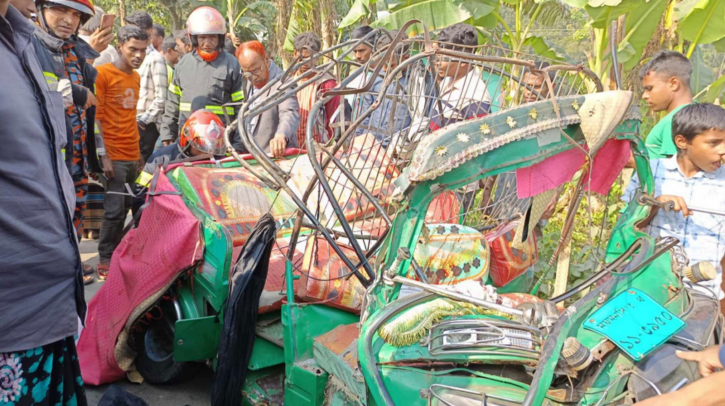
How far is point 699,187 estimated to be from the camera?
276 cm

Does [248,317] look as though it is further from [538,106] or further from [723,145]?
[723,145]

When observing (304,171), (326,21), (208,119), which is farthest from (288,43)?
(304,171)

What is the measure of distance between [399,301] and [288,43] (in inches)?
372

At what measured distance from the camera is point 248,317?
103 inches

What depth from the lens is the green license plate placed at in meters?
1.57

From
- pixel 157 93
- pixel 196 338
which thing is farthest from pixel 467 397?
pixel 157 93

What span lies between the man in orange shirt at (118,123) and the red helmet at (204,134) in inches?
51.5

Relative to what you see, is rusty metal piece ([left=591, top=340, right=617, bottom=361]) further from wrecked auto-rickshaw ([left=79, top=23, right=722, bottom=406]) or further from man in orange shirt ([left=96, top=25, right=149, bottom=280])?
man in orange shirt ([left=96, top=25, right=149, bottom=280])

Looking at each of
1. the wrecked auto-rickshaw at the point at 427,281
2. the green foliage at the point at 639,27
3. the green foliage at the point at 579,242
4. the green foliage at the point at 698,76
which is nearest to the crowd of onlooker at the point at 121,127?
the wrecked auto-rickshaw at the point at 427,281

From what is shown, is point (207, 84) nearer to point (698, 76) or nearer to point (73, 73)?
point (73, 73)

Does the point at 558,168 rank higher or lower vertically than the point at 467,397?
higher

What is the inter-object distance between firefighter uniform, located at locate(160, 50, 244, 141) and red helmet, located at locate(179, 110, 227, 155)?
2.98ft

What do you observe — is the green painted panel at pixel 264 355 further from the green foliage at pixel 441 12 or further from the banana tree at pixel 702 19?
the banana tree at pixel 702 19

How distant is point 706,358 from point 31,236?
6.30 ft
